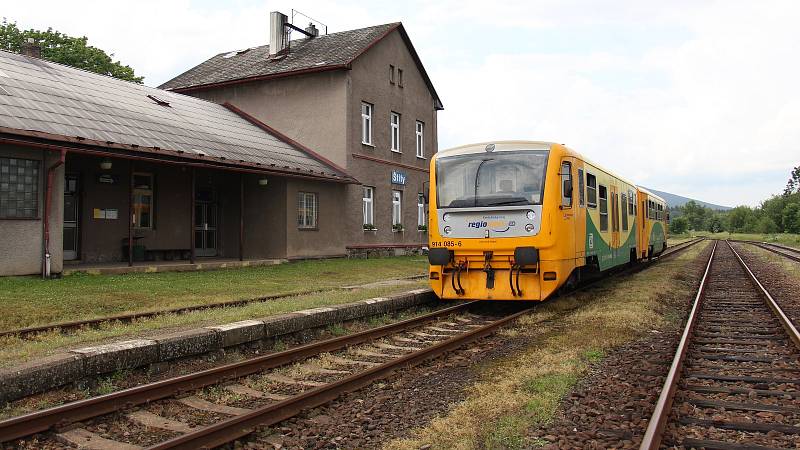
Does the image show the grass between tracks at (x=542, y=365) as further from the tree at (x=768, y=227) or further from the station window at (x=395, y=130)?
the tree at (x=768, y=227)

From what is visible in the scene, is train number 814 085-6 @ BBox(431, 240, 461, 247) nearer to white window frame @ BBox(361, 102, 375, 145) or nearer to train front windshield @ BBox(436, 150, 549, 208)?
train front windshield @ BBox(436, 150, 549, 208)

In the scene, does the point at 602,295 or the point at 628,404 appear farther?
the point at 602,295

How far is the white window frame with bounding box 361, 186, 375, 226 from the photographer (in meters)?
24.0

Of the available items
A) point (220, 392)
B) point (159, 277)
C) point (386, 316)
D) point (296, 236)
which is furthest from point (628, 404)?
point (296, 236)

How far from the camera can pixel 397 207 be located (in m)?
26.3

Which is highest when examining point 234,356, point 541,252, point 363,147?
point 363,147

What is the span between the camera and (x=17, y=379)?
5078mm

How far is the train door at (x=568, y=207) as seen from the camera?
33.4 ft

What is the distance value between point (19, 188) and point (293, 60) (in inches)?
553

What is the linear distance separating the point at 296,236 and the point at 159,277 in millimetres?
6499

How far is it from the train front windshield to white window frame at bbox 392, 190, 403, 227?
14.8m

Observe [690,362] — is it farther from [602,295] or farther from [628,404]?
[602,295]

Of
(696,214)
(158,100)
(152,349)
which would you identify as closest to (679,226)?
(696,214)

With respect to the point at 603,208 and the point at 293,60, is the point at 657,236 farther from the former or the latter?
the point at 293,60
